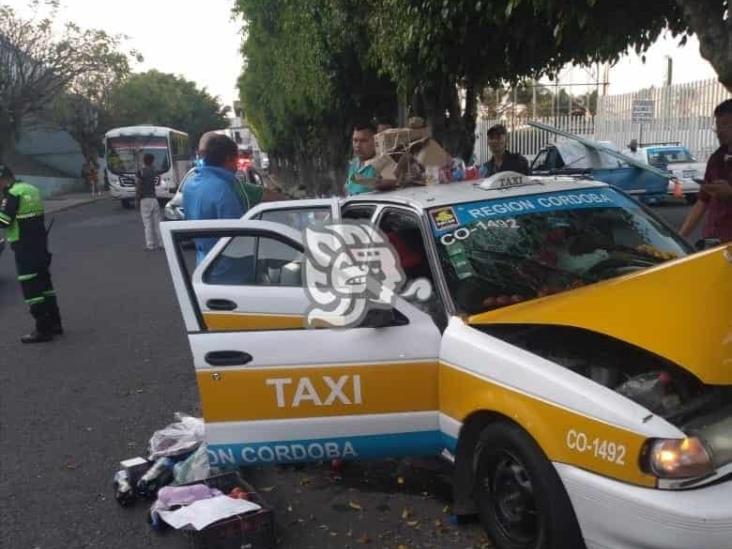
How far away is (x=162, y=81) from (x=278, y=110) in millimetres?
51094

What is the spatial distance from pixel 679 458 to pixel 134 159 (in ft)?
99.6

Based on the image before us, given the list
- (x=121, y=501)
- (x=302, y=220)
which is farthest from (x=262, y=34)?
(x=121, y=501)

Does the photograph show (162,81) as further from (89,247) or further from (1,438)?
(1,438)

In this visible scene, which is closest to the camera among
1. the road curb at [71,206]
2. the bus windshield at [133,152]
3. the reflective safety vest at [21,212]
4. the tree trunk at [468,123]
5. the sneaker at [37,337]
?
the reflective safety vest at [21,212]

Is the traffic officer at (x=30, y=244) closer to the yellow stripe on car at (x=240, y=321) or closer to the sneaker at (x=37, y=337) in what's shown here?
the sneaker at (x=37, y=337)

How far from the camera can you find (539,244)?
3.91m

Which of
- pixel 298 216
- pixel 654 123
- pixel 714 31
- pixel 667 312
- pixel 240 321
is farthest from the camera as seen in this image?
pixel 654 123

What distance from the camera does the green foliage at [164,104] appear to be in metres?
53.2

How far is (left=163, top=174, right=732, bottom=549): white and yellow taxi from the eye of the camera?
2.58m

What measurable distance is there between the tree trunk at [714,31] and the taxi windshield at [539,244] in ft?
4.88

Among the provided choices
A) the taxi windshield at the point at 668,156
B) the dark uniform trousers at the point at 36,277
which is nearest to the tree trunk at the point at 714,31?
the dark uniform trousers at the point at 36,277

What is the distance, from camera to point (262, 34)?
18125mm

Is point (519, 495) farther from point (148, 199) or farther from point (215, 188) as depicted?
point (148, 199)

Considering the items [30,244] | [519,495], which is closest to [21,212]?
[30,244]
